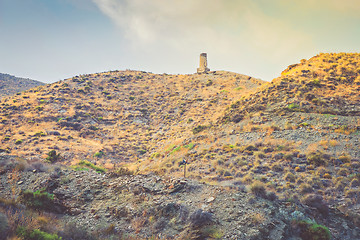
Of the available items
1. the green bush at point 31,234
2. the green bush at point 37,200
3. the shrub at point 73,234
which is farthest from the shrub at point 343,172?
the green bush at point 37,200

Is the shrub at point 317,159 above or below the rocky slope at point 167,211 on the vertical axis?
above

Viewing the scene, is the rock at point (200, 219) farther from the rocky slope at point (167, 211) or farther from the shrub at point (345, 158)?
the shrub at point (345, 158)

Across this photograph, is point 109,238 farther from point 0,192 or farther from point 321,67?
point 321,67

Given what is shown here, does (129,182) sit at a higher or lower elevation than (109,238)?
higher

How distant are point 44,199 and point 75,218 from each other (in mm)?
1956

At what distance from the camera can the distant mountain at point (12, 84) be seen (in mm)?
75500

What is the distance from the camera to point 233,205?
1004 centimetres

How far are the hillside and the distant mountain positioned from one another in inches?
1712

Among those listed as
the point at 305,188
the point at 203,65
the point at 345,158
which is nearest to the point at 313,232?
the point at 305,188

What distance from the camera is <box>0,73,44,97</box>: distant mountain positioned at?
75.5 metres

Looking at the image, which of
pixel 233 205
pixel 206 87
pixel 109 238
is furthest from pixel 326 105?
pixel 206 87

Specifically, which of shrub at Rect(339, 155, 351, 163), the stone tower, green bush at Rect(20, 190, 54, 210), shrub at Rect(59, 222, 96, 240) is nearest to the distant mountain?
the stone tower

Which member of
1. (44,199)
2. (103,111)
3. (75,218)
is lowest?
(75,218)

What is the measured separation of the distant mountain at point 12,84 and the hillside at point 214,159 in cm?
4349
